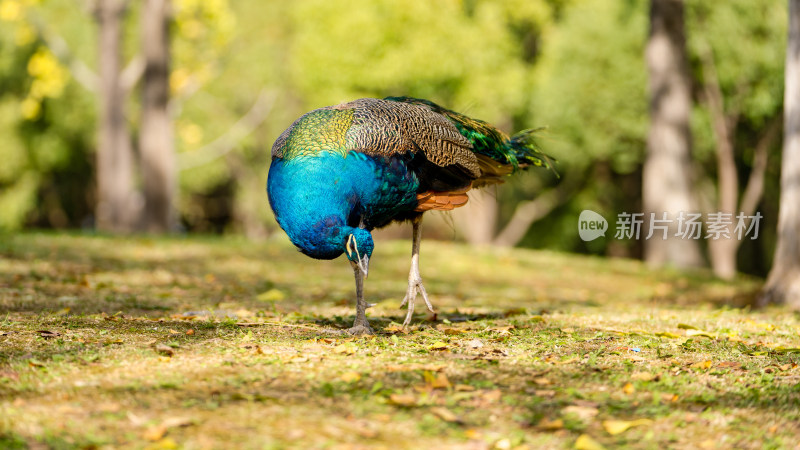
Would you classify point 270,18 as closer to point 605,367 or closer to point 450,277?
point 450,277

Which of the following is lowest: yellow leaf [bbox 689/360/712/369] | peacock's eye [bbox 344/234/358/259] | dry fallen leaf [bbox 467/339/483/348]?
yellow leaf [bbox 689/360/712/369]

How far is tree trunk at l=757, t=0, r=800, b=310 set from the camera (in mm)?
9352

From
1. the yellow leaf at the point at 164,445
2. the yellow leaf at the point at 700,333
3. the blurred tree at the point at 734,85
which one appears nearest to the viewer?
the yellow leaf at the point at 164,445

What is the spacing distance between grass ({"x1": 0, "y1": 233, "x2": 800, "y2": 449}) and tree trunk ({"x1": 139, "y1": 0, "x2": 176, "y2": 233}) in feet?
32.2

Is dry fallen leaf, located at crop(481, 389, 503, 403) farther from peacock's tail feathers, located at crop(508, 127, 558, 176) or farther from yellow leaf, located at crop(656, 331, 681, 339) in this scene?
peacock's tail feathers, located at crop(508, 127, 558, 176)

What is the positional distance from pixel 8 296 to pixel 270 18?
89.8 ft

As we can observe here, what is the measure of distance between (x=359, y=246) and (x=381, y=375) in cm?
96

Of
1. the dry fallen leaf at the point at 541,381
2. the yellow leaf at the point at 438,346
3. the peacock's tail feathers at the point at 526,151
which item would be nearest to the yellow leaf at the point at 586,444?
the dry fallen leaf at the point at 541,381

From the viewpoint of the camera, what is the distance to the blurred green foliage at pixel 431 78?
21.6m

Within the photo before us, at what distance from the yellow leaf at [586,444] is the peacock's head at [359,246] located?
192cm

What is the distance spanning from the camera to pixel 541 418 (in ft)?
13.8

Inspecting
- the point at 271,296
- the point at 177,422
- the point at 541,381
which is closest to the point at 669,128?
the point at 271,296

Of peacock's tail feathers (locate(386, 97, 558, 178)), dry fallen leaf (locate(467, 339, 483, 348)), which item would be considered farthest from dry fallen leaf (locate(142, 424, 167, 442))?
peacock's tail feathers (locate(386, 97, 558, 178))

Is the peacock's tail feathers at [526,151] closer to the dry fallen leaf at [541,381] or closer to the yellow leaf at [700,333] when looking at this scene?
the yellow leaf at [700,333]
